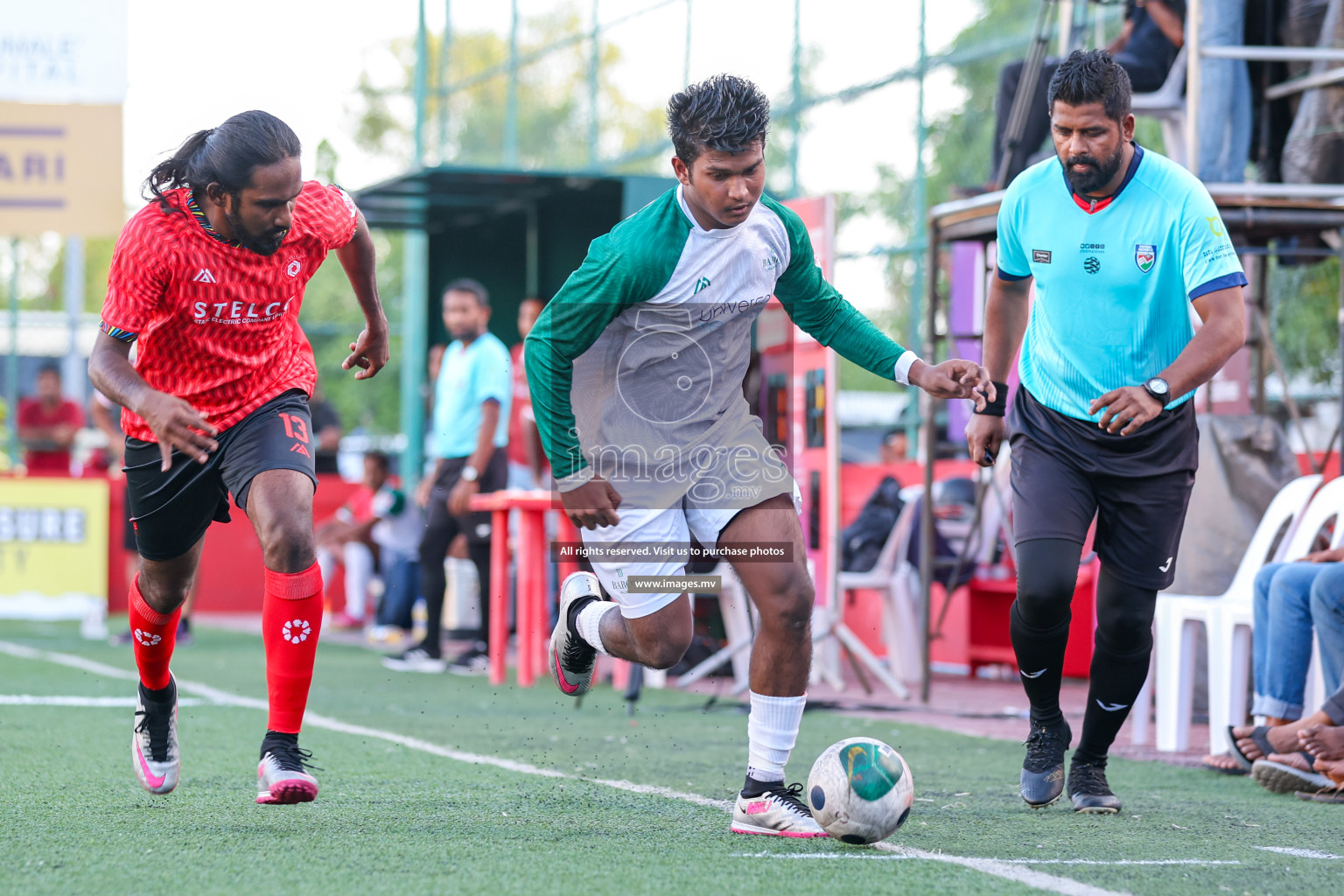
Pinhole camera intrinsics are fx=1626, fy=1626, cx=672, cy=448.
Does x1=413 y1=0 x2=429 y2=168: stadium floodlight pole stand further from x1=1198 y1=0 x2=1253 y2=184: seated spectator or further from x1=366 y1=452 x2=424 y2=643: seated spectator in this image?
x1=1198 y1=0 x2=1253 y2=184: seated spectator

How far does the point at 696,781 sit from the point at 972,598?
Result: 586cm

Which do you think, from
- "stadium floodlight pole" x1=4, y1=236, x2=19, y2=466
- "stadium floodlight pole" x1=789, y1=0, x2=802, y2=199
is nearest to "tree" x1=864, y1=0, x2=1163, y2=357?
"stadium floodlight pole" x1=789, y1=0, x2=802, y2=199

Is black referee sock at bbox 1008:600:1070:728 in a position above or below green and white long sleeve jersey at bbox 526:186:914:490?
below

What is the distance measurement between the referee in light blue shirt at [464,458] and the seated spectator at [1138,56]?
3.44m

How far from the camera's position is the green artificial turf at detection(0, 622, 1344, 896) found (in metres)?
3.79

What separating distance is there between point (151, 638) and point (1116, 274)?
3201 millimetres

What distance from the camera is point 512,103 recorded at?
1800 centimetres

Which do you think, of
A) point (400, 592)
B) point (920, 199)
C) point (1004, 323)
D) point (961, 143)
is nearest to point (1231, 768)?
point (1004, 323)

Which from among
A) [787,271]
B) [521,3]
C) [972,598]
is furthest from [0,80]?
[787,271]

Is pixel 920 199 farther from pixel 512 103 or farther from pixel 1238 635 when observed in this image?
pixel 512 103

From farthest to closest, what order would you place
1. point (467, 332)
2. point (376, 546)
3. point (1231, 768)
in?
point (376, 546)
point (467, 332)
point (1231, 768)

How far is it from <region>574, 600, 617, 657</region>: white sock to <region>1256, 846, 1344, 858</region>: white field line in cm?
196

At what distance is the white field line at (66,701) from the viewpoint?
795 centimetres

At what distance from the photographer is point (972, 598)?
36.8 feet
